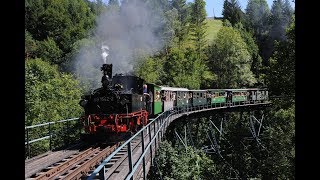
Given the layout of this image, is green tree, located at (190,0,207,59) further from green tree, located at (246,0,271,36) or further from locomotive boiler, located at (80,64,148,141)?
locomotive boiler, located at (80,64,148,141)

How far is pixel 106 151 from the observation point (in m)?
10.8

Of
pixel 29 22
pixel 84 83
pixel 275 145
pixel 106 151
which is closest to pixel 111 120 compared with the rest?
pixel 106 151

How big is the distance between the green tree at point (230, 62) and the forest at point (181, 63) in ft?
0.55

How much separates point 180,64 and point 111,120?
4015cm

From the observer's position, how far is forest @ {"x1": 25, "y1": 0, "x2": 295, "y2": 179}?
19.3 m

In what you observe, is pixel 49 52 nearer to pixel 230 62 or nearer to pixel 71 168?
pixel 230 62

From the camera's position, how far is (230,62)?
58656mm

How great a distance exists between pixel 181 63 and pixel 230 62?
10272 mm

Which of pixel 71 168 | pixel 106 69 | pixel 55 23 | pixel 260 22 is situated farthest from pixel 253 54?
pixel 71 168

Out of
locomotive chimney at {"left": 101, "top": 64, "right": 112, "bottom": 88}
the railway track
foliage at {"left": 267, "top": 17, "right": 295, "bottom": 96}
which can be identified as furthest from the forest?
locomotive chimney at {"left": 101, "top": 64, "right": 112, "bottom": 88}

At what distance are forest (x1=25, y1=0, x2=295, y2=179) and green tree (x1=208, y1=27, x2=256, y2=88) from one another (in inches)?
6.6
